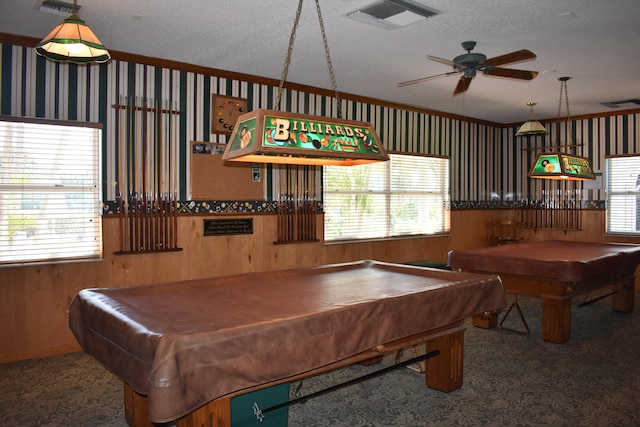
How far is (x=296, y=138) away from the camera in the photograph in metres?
2.67

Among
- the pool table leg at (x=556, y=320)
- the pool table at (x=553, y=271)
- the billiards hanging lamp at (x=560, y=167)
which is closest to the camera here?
the pool table at (x=553, y=271)

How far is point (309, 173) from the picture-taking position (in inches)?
232

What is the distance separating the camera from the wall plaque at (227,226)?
16.6ft

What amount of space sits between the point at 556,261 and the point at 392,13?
251cm

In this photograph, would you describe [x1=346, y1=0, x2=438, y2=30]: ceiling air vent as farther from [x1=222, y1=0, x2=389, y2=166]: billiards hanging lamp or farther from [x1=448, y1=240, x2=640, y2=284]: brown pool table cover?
[x1=448, y1=240, x2=640, y2=284]: brown pool table cover

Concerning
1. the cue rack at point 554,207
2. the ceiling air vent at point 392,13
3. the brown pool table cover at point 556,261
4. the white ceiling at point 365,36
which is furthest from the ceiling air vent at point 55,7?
the cue rack at point 554,207

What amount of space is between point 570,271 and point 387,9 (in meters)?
2.64

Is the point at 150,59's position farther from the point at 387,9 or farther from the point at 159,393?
the point at 159,393

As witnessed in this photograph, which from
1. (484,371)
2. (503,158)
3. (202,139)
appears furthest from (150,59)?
(503,158)

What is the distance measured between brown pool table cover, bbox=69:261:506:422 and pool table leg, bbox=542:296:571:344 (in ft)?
4.49

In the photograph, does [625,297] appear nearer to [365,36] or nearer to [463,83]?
[463,83]

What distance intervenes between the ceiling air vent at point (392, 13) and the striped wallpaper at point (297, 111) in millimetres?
2003

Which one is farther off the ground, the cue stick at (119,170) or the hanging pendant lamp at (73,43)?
the hanging pendant lamp at (73,43)

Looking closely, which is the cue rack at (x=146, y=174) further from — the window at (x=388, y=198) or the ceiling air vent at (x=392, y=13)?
the ceiling air vent at (x=392, y=13)
